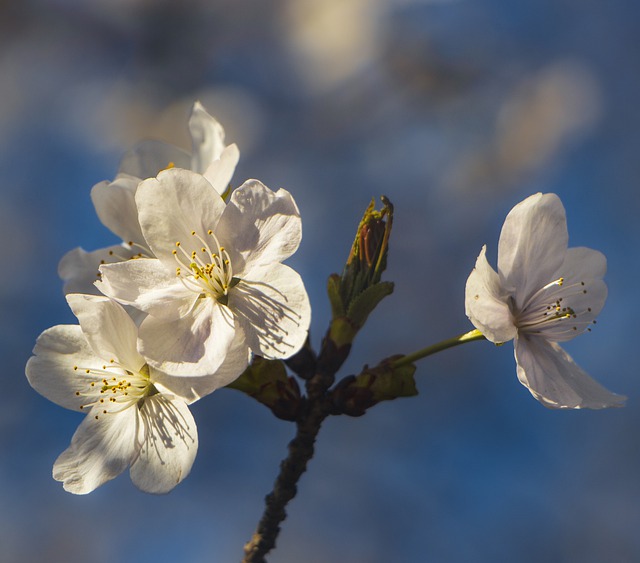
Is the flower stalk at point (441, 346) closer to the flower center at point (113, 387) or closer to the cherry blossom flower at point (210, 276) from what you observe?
the cherry blossom flower at point (210, 276)

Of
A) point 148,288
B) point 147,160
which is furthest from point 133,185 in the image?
point 148,288

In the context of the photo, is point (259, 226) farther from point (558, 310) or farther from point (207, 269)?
point (558, 310)

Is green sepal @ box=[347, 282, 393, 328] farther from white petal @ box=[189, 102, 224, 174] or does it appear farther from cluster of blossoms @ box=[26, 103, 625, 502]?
white petal @ box=[189, 102, 224, 174]

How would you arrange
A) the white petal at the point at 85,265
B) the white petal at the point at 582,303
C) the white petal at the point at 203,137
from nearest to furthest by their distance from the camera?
the white petal at the point at 582,303, the white petal at the point at 85,265, the white petal at the point at 203,137

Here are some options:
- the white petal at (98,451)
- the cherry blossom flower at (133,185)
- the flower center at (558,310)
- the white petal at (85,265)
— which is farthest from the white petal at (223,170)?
the flower center at (558,310)

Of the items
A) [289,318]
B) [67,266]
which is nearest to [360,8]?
[67,266]

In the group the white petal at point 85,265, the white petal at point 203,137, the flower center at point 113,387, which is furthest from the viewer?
the white petal at point 203,137

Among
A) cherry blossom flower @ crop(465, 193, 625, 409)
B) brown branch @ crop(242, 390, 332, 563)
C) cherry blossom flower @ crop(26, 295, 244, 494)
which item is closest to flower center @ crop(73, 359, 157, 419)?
cherry blossom flower @ crop(26, 295, 244, 494)
